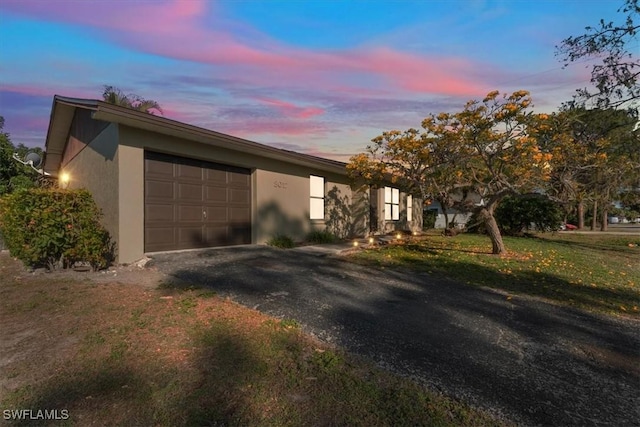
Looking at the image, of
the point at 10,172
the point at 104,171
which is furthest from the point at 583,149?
the point at 10,172

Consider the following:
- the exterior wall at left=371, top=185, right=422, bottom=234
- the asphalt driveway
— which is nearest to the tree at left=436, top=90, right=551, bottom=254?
the asphalt driveway

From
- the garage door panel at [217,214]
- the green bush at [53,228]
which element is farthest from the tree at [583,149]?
the green bush at [53,228]

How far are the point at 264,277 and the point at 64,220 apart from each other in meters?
3.88

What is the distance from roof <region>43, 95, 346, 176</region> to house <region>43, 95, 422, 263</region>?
0.02 meters

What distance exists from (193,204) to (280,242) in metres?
2.91

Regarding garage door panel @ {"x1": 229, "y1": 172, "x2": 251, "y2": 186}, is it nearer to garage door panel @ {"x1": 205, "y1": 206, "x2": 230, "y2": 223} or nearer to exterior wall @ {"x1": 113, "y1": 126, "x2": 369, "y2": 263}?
exterior wall @ {"x1": 113, "y1": 126, "x2": 369, "y2": 263}

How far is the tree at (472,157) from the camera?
29.9 feet

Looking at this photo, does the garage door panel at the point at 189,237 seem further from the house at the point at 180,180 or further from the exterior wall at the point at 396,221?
the exterior wall at the point at 396,221

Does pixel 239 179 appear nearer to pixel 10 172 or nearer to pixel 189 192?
pixel 189 192

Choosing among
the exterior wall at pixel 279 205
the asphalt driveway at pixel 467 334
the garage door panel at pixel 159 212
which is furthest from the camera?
the exterior wall at pixel 279 205

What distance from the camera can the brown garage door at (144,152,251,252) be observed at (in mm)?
8508

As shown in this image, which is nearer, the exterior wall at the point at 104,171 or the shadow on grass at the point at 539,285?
the shadow on grass at the point at 539,285

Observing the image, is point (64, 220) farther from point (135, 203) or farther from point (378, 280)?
point (378, 280)

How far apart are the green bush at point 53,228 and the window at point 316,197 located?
7.11 meters
